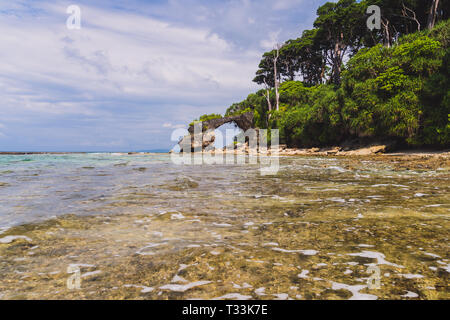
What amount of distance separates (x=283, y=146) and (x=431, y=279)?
34690mm

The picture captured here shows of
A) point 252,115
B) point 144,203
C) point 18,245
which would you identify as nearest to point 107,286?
point 18,245

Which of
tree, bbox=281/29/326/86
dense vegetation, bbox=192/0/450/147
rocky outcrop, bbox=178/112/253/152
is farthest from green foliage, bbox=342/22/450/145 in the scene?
rocky outcrop, bbox=178/112/253/152

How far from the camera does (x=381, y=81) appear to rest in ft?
64.6

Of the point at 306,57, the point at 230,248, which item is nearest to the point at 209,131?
the point at 306,57

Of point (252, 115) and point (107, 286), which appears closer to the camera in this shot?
point (107, 286)

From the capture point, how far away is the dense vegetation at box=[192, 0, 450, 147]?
17.2m

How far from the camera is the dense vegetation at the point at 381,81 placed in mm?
17172

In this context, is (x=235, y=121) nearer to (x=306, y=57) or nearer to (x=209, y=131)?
(x=209, y=131)

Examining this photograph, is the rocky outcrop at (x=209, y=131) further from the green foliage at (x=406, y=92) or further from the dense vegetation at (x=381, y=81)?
the green foliage at (x=406, y=92)

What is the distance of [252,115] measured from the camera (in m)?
48.7

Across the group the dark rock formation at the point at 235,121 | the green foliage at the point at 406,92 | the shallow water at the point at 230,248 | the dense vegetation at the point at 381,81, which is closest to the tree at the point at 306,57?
the dense vegetation at the point at 381,81
